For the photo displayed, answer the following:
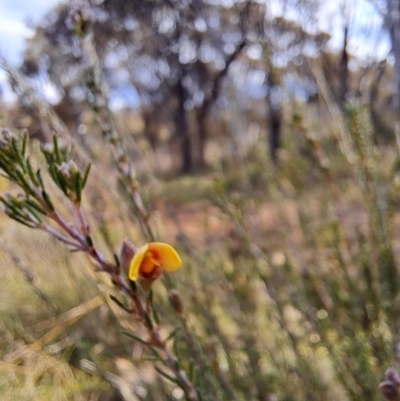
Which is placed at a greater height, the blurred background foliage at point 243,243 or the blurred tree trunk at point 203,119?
the blurred background foliage at point 243,243

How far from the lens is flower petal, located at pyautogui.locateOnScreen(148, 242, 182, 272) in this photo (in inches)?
16.3

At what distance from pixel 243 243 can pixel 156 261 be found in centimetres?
77

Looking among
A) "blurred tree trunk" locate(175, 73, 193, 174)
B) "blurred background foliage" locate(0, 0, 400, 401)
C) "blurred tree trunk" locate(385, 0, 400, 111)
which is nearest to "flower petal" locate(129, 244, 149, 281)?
"blurred background foliage" locate(0, 0, 400, 401)

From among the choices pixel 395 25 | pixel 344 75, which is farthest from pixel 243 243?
pixel 344 75

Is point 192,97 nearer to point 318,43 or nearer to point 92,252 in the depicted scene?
point 318,43

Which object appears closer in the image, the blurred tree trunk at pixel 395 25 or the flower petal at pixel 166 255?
the flower petal at pixel 166 255

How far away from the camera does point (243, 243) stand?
1175mm

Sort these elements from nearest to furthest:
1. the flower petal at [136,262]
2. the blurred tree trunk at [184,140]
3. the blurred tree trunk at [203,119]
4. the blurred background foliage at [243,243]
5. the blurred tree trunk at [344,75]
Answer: the flower petal at [136,262]
the blurred background foliage at [243,243]
the blurred tree trunk at [344,75]
the blurred tree trunk at [203,119]
the blurred tree trunk at [184,140]

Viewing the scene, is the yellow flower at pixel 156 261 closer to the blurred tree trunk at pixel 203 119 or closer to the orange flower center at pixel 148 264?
the orange flower center at pixel 148 264

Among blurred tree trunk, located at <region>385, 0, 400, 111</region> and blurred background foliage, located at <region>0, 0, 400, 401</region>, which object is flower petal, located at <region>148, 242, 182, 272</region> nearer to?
blurred background foliage, located at <region>0, 0, 400, 401</region>

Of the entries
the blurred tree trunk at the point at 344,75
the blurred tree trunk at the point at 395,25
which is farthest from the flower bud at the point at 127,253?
the blurred tree trunk at the point at 344,75

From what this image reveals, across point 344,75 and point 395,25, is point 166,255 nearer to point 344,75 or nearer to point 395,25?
point 395,25

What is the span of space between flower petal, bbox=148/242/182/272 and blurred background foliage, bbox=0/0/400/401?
13 cm

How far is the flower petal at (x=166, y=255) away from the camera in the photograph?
1.36 feet
